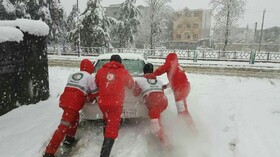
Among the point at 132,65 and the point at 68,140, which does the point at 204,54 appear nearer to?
the point at 132,65

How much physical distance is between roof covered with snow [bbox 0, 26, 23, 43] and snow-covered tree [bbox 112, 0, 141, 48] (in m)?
32.1

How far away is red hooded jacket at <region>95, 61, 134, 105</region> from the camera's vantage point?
4.23 meters

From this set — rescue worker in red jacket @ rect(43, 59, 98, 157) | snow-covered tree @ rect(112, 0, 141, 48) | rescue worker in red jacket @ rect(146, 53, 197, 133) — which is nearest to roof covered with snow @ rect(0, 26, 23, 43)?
rescue worker in red jacket @ rect(43, 59, 98, 157)

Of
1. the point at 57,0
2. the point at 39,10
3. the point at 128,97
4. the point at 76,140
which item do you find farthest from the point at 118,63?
the point at 57,0

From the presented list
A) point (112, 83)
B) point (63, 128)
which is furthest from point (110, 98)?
point (63, 128)

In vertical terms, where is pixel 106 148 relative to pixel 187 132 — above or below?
above

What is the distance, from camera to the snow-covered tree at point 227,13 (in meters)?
31.2

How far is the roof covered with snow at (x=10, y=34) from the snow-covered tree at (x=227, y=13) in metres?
27.5

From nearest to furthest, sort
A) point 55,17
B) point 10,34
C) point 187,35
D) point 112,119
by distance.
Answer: point 112,119 < point 10,34 < point 55,17 < point 187,35

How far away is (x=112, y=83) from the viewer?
14.1ft

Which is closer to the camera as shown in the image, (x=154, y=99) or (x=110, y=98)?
(x=110, y=98)

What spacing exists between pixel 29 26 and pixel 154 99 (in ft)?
12.5

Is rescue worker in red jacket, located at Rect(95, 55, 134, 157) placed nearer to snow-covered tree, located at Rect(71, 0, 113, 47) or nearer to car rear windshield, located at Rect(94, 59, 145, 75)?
car rear windshield, located at Rect(94, 59, 145, 75)

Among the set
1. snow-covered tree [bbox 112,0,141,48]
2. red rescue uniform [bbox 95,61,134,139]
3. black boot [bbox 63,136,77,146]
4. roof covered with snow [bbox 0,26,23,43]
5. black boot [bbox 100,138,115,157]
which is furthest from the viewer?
snow-covered tree [bbox 112,0,141,48]
